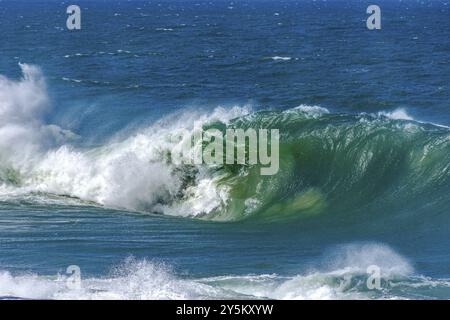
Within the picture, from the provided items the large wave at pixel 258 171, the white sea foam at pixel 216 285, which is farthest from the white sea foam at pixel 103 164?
the white sea foam at pixel 216 285

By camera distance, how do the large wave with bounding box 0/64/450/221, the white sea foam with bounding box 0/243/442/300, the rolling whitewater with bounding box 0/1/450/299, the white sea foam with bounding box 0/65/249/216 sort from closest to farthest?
the white sea foam with bounding box 0/243/442/300
the rolling whitewater with bounding box 0/1/450/299
the large wave with bounding box 0/64/450/221
the white sea foam with bounding box 0/65/249/216

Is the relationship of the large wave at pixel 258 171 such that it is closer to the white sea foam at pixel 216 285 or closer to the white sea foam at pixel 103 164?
the white sea foam at pixel 103 164

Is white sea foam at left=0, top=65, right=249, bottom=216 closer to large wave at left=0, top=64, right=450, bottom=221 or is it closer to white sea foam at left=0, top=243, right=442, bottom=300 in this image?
large wave at left=0, top=64, right=450, bottom=221

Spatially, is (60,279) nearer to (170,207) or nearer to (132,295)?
(132,295)

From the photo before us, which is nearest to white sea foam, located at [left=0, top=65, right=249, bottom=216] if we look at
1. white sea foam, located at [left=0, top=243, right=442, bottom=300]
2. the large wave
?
the large wave

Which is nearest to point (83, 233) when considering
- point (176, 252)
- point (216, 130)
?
point (176, 252)

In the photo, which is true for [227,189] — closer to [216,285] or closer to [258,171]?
[258,171]

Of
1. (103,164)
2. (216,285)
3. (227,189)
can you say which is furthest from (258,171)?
(216,285)
